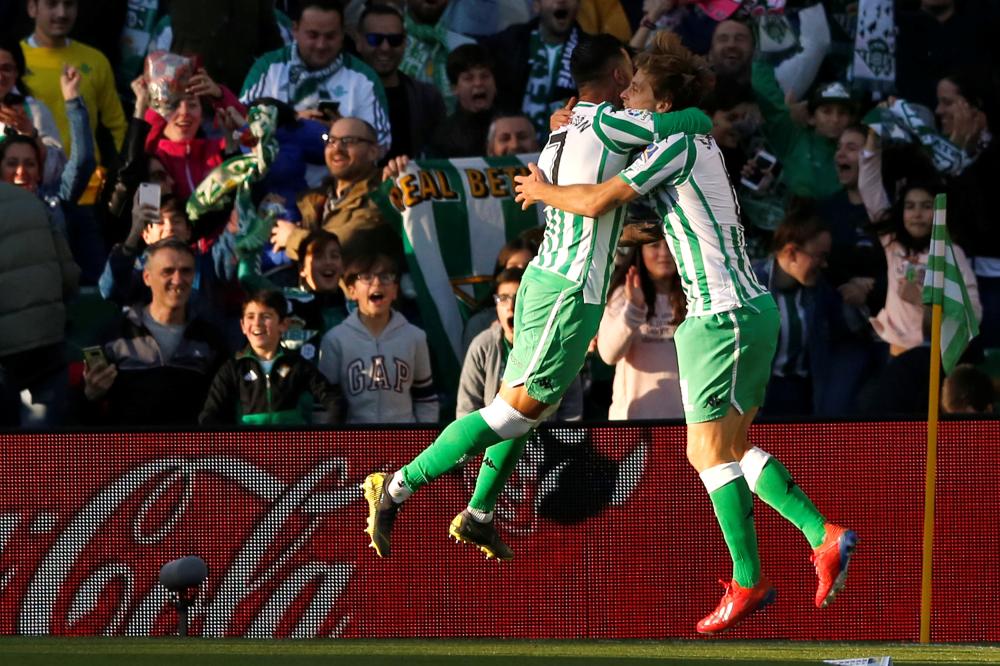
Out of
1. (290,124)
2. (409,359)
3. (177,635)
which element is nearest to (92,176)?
(290,124)

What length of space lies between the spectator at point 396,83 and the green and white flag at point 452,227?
537 millimetres

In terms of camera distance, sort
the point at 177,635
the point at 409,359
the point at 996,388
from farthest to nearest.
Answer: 1. the point at 996,388
2. the point at 409,359
3. the point at 177,635

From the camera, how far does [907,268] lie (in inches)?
358

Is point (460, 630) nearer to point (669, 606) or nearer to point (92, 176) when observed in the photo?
point (669, 606)

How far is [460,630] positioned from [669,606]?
0.88 m

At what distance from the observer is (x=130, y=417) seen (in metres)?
8.38

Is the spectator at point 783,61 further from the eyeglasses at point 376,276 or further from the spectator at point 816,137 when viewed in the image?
the eyeglasses at point 376,276

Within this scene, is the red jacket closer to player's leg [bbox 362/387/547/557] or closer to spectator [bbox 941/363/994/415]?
player's leg [bbox 362/387/547/557]

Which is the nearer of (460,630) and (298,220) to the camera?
(460,630)

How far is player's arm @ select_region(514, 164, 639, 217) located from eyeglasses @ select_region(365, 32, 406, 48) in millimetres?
3958

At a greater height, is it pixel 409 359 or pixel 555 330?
pixel 555 330

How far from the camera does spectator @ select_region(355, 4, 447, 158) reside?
9.83 metres

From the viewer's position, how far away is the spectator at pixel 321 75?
9547mm

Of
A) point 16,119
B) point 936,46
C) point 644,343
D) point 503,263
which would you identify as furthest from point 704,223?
point 936,46
